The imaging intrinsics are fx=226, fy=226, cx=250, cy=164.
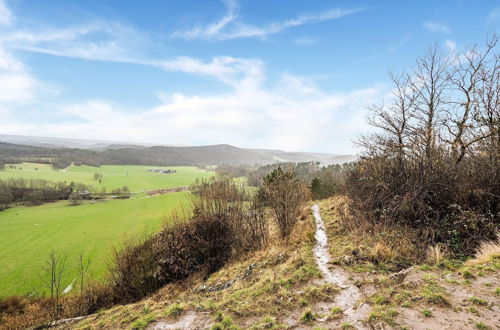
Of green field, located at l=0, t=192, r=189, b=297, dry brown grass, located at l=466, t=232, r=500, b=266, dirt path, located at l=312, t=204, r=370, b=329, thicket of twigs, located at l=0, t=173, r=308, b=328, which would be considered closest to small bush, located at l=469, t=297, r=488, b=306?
dirt path, located at l=312, t=204, r=370, b=329

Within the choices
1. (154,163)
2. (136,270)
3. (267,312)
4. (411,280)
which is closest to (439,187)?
(411,280)

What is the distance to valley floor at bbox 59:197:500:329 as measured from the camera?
5.06 m

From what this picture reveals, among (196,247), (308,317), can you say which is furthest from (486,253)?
(196,247)

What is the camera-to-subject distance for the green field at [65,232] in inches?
1218

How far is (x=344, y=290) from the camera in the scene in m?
7.10

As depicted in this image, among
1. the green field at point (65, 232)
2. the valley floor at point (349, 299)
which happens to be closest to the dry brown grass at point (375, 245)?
the valley floor at point (349, 299)

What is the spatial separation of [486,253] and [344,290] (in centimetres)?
493

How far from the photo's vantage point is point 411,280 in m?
6.68

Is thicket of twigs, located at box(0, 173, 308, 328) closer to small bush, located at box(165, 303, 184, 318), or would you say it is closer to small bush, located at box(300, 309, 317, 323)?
small bush, located at box(165, 303, 184, 318)

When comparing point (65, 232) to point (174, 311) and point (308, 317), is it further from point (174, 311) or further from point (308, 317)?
point (308, 317)

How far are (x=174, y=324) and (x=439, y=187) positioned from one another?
40.7 feet

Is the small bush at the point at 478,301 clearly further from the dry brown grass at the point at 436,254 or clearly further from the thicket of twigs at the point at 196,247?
the thicket of twigs at the point at 196,247

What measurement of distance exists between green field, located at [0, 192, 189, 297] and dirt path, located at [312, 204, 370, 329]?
1284 centimetres

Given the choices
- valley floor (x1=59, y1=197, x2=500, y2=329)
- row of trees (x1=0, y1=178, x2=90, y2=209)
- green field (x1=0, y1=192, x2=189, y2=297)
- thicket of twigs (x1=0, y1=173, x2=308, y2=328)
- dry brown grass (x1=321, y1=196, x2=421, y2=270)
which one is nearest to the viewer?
valley floor (x1=59, y1=197, x2=500, y2=329)
